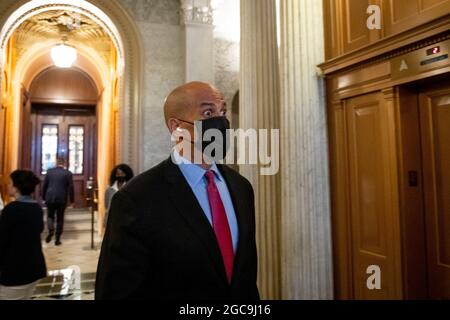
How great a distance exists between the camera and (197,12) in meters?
5.71

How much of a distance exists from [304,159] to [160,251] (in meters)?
2.00

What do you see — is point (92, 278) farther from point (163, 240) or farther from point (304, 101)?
point (163, 240)

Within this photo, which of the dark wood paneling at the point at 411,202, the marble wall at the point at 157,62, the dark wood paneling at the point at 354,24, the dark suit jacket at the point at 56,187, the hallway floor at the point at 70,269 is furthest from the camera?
the dark suit jacket at the point at 56,187

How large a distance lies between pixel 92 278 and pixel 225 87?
381 centimetres

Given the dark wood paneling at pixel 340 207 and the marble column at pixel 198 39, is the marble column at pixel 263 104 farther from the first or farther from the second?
the marble column at pixel 198 39

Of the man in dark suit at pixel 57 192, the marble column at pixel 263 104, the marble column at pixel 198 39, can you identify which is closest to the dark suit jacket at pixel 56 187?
the man in dark suit at pixel 57 192

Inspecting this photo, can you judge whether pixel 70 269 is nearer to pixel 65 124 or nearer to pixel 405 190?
pixel 405 190

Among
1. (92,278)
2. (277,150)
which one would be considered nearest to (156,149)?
(92,278)

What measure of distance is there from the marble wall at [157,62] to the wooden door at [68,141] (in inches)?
371

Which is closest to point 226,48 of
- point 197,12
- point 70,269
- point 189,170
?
point 197,12

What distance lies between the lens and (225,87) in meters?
6.25

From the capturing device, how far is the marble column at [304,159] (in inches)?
115

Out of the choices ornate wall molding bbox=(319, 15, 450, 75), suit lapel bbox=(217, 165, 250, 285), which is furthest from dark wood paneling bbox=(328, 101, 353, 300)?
suit lapel bbox=(217, 165, 250, 285)

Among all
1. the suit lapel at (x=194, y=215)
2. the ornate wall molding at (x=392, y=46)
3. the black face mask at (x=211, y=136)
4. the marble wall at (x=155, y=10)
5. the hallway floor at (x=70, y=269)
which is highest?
the marble wall at (x=155, y=10)
